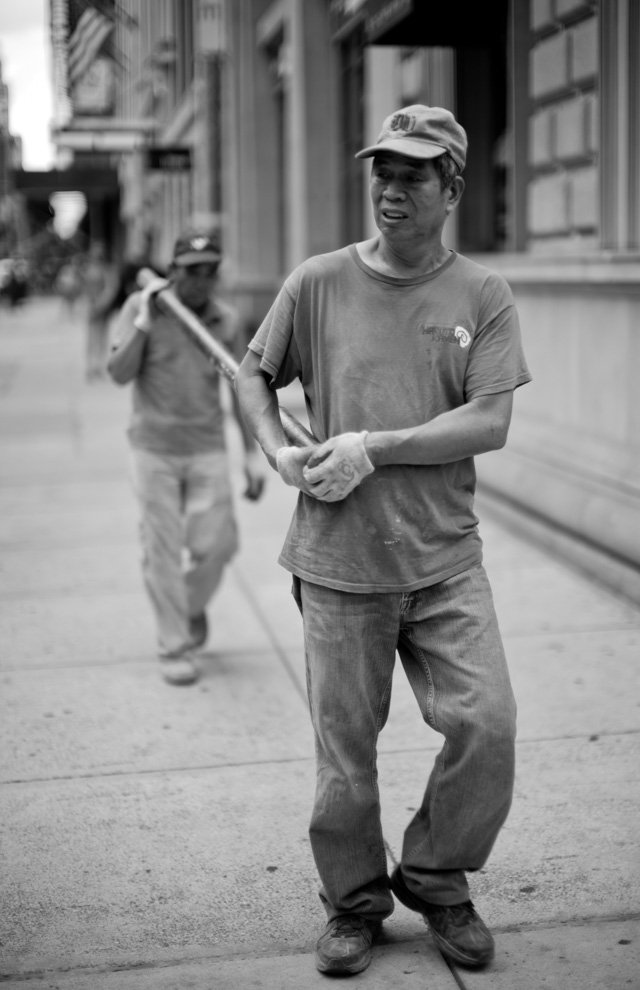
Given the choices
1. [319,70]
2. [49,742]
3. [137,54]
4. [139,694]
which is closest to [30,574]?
[139,694]

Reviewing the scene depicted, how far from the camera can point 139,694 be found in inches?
206

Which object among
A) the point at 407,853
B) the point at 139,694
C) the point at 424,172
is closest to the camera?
the point at 424,172

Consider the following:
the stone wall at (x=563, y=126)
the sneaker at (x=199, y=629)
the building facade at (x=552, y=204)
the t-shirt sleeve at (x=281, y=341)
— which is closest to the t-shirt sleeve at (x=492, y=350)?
the t-shirt sleeve at (x=281, y=341)

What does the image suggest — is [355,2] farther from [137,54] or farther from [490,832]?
[137,54]

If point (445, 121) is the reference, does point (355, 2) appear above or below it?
above

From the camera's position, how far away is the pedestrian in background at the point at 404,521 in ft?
9.39

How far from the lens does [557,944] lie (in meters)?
3.19

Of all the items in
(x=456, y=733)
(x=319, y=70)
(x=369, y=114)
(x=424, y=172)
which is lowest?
(x=456, y=733)

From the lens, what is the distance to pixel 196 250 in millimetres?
5117

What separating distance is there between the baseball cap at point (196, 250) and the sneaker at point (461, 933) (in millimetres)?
2881

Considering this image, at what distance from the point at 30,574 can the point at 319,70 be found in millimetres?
8645

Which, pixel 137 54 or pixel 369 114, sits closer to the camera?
pixel 369 114

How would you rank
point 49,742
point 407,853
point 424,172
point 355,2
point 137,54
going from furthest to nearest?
point 137,54 < point 355,2 < point 49,742 < point 407,853 < point 424,172

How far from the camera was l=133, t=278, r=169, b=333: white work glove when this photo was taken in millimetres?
5199
